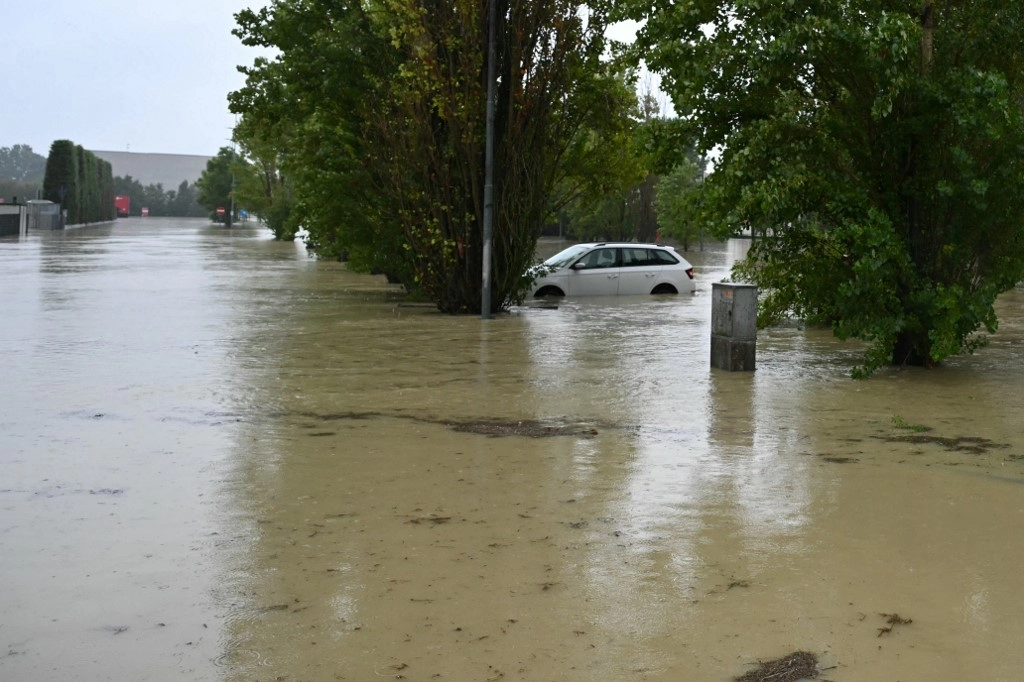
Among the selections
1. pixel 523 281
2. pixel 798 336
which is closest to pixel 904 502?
pixel 798 336

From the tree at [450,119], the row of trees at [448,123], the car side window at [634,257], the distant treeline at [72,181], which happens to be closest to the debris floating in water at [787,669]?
the row of trees at [448,123]

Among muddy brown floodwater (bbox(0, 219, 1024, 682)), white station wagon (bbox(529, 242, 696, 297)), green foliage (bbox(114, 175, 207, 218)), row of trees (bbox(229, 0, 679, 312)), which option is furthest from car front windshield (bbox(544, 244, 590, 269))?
green foliage (bbox(114, 175, 207, 218))

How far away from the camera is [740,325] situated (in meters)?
14.4

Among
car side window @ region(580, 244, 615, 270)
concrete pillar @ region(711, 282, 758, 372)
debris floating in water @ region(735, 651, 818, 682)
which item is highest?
car side window @ region(580, 244, 615, 270)

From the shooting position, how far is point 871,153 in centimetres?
1453

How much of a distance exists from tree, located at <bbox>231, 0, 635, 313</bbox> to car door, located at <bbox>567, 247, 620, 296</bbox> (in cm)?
458

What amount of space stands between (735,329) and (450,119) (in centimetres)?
924

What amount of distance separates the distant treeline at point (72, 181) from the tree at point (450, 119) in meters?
66.1

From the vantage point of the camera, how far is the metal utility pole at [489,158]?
71.3 ft

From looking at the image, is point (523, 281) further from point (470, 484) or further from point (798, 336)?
point (470, 484)

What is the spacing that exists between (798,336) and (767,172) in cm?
564

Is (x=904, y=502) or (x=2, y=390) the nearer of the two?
(x=904, y=502)

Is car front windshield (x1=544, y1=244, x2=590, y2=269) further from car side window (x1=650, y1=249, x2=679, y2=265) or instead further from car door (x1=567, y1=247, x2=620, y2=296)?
car side window (x1=650, y1=249, x2=679, y2=265)

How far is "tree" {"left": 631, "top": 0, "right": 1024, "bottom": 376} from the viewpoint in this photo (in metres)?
13.4
